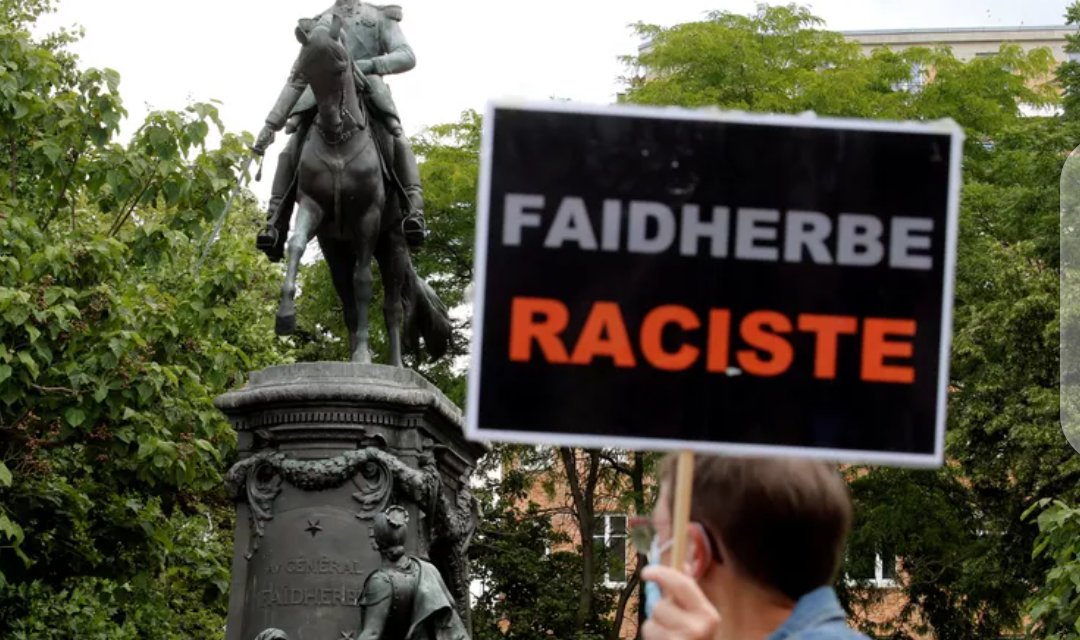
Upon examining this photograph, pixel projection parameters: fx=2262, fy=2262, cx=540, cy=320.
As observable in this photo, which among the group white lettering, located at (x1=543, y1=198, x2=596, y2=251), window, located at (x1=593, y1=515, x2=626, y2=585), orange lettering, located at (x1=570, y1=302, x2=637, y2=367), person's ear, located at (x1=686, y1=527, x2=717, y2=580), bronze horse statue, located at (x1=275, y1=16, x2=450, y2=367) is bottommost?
window, located at (x1=593, y1=515, x2=626, y2=585)

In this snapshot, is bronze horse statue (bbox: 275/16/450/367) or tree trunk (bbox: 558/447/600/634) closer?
bronze horse statue (bbox: 275/16/450/367)

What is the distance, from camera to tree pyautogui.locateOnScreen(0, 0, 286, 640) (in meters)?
17.8

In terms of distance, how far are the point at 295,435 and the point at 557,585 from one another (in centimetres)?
2285

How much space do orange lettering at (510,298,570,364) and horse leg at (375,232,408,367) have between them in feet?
33.5

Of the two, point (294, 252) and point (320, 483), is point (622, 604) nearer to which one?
point (294, 252)

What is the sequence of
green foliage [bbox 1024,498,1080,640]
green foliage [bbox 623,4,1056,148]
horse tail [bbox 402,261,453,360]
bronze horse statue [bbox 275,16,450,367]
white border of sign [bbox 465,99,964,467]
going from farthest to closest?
1. green foliage [bbox 623,4,1056,148]
2. green foliage [bbox 1024,498,1080,640]
3. horse tail [bbox 402,261,453,360]
4. bronze horse statue [bbox 275,16,450,367]
5. white border of sign [bbox 465,99,964,467]

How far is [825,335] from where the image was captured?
383cm

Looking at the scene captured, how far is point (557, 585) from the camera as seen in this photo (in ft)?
116

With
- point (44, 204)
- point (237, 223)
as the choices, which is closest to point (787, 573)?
point (44, 204)

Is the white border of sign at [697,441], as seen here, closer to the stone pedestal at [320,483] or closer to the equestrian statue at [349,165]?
the stone pedestal at [320,483]

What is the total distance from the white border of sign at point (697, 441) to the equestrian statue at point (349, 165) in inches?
362

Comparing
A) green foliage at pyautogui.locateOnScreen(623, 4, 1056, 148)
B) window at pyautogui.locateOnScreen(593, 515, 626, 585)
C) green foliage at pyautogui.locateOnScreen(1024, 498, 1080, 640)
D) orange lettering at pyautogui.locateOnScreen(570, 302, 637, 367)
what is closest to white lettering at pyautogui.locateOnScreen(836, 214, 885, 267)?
orange lettering at pyautogui.locateOnScreen(570, 302, 637, 367)

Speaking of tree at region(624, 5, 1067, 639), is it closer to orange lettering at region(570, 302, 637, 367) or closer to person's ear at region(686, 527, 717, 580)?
orange lettering at region(570, 302, 637, 367)

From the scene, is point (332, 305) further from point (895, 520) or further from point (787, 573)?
point (787, 573)
